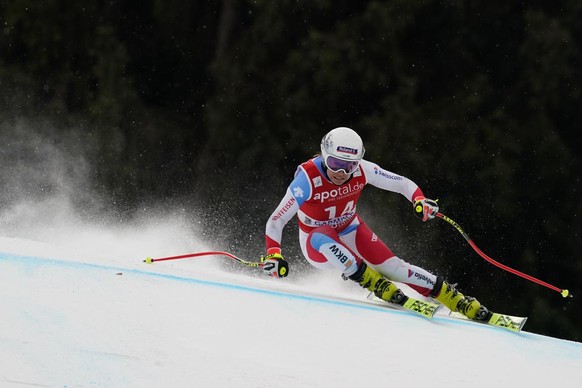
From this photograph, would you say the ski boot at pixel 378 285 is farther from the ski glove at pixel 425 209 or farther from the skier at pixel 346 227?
the ski glove at pixel 425 209

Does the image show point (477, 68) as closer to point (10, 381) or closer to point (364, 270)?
point (364, 270)

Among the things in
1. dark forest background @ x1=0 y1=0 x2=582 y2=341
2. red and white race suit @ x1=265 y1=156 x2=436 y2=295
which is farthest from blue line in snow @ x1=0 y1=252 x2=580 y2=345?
dark forest background @ x1=0 y1=0 x2=582 y2=341

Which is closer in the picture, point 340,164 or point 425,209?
point 340,164

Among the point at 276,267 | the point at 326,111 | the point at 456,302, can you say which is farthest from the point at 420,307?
the point at 326,111

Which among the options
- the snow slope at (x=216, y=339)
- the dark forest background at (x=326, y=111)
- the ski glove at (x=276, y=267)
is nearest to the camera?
the snow slope at (x=216, y=339)

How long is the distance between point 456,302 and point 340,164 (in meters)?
1.11

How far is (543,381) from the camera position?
4.49 meters

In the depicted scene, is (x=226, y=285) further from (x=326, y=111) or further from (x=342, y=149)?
(x=326, y=111)

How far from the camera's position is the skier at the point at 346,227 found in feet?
19.5

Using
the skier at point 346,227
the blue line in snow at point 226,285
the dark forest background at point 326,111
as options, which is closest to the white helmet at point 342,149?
the skier at point 346,227

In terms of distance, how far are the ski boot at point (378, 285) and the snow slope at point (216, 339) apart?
318mm

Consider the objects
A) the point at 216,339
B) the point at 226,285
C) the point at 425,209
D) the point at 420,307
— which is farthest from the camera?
the point at 425,209

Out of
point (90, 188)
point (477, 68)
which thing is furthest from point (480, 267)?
point (90, 188)

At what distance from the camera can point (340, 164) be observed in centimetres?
602
